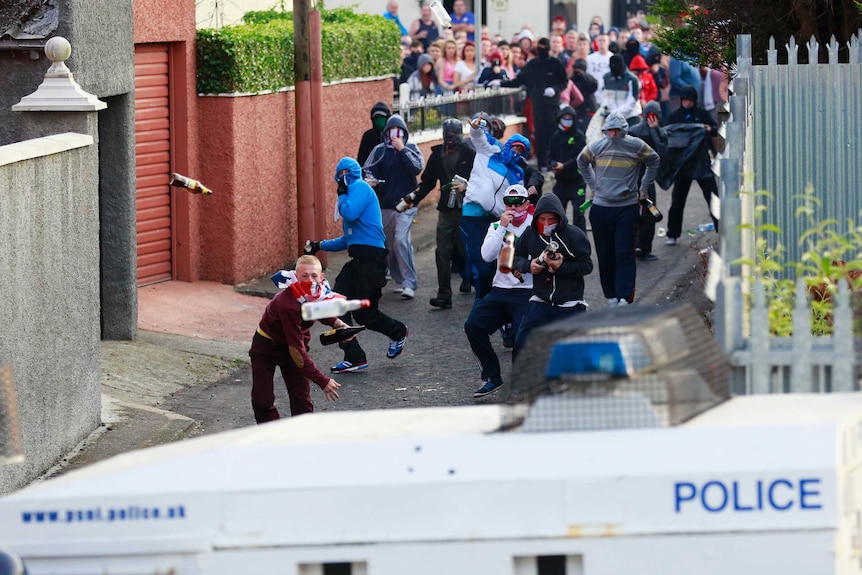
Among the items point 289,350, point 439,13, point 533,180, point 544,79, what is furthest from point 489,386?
point 544,79

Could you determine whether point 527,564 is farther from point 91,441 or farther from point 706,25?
point 706,25

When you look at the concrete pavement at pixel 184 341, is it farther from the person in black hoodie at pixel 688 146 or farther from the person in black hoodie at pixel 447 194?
the person in black hoodie at pixel 688 146

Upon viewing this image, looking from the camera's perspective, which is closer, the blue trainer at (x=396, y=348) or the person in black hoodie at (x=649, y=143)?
the blue trainer at (x=396, y=348)

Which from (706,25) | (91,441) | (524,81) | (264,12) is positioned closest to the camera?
(91,441)

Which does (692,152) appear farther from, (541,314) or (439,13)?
(541,314)

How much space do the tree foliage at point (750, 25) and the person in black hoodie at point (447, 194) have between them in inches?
85.9

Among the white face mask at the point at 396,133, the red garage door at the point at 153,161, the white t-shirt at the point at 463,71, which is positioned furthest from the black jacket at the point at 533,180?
the white t-shirt at the point at 463,71

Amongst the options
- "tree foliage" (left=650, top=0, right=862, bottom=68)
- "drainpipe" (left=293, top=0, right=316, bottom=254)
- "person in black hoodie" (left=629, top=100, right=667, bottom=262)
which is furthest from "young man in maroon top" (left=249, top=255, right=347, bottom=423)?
"person in black hoodie" (left=629, top=100, right=667, bottom=262)

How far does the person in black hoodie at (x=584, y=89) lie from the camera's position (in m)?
25.8

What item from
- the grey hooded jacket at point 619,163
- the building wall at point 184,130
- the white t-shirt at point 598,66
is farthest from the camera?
the white t-shirt at point 598,66

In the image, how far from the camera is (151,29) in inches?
566

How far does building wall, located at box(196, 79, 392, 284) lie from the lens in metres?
15.6

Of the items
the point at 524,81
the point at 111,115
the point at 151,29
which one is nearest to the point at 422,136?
the point at 524,81

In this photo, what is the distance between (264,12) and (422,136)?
11.3 feet
